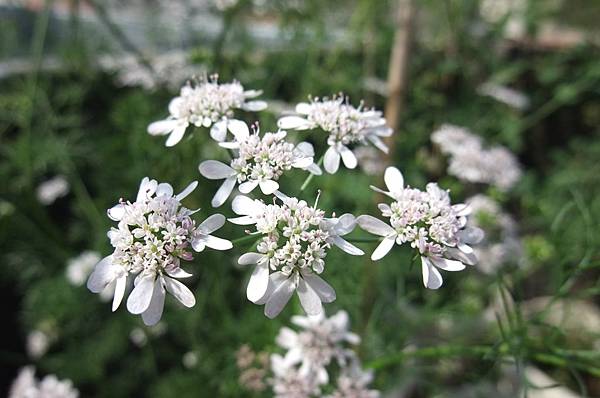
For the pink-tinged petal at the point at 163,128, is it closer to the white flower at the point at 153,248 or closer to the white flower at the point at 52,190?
the white flower at the point at 153,248

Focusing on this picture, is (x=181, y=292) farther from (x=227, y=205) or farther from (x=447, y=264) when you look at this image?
(x=227, y=205)

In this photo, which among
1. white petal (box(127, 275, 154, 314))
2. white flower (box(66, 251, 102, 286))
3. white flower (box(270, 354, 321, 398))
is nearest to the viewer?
white petal (box(127, 275, 154, 314))

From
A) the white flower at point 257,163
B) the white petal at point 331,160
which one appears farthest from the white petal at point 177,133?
the white petal at point 331,160

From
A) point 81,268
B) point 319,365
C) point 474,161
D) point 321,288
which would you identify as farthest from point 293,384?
point 81,268

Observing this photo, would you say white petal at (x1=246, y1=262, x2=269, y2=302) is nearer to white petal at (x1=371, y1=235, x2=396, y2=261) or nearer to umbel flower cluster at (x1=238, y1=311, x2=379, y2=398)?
white petal at (x1=371, y1=235, x2=396, y2=261)

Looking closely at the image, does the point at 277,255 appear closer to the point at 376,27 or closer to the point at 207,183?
the point at 207,183

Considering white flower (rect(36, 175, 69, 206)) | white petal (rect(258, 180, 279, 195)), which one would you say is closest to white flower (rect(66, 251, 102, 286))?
white flower (rect(36, 175, 69, 206))

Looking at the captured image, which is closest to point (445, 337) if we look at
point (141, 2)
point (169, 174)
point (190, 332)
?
point (190, 332)
